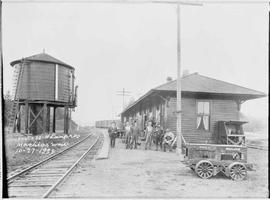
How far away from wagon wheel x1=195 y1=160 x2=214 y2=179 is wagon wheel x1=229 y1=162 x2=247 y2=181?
0.53 meters

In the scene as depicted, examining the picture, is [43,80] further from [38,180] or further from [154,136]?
[38,180]

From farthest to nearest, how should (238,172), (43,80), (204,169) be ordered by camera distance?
(43,80) < (204,169) < (238,172)

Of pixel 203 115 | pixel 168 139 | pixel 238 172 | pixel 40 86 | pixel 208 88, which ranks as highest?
pixel 40 86

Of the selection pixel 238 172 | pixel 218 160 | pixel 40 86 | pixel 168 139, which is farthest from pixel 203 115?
pixel 40 86

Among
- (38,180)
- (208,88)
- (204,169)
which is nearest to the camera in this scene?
(38,180)

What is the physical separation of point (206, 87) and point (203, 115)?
4.88ft

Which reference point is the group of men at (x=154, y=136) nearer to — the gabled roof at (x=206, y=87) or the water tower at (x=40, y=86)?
the gabled roof at (x=206, y=87)

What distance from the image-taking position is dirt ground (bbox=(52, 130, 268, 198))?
6.60m

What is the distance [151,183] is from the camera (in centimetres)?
750

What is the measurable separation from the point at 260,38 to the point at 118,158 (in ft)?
22.4

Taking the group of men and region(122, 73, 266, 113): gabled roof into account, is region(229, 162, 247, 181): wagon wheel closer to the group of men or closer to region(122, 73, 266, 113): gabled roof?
the group of men

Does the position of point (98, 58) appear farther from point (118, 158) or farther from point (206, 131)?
point (206, 131)

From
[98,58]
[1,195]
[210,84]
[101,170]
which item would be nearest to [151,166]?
[101,170]

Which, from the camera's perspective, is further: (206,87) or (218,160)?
(206,87)
